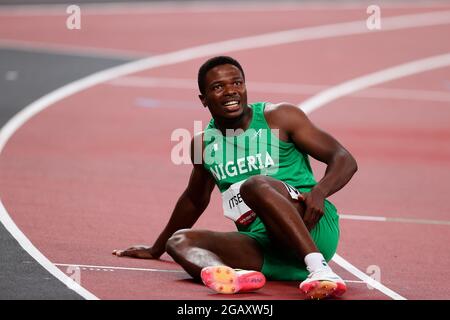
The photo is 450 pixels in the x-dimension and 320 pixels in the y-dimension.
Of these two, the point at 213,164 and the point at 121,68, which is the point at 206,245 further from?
the point at 121,68

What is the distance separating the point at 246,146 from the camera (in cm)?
747

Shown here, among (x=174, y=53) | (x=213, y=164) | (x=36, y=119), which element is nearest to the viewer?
(x=213, y=164)

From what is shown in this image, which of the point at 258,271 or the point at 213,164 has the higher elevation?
the point at 213,164

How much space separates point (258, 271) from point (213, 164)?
2.60 ft

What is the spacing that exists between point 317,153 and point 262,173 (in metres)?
0.38

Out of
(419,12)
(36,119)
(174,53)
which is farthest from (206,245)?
(419,12)

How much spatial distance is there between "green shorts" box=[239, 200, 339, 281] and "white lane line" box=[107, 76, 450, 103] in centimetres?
884

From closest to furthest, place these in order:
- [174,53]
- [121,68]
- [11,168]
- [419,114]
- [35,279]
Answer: [35,279]
[11,168]
[419,114]
[121,68]
[174,53]

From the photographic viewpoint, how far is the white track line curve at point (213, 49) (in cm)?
1449

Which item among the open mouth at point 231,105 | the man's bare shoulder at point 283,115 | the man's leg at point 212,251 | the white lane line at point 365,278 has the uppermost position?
the open mouth at point 231,105

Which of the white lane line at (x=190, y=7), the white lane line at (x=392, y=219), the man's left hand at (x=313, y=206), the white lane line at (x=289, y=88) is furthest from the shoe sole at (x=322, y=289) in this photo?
the white lane line at (x=190, y=7)

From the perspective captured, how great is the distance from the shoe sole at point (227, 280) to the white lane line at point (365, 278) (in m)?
0.93

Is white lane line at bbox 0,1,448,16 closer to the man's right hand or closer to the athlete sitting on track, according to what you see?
the man's right hand

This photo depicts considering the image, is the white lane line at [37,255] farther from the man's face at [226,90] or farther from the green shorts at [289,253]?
the man's face at [226,90]
